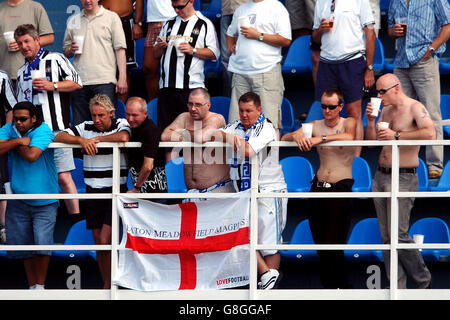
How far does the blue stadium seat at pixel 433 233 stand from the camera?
8375 mm

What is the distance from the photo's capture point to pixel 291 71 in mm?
9898

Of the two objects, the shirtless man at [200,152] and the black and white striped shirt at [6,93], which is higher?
the black and white striped shirt at [6,93]

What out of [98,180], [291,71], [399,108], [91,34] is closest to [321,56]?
[291,71]

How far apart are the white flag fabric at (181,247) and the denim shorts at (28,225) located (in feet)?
2.39

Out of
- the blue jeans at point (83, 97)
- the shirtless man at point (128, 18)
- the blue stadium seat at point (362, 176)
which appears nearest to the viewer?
the blue stadium seat at point (362, 176)

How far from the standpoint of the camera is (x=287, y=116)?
377 inches

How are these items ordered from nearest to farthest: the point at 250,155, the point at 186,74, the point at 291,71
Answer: the point at 250,155, the point at 186,74, the point at 291,71

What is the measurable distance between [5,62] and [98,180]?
102 inches

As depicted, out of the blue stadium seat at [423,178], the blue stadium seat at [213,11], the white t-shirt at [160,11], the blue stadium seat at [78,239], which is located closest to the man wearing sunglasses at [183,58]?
the white t-shirt at [160,11]

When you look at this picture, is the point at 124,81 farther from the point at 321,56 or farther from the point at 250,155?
the point at 250,155

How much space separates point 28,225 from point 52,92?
1437 mm

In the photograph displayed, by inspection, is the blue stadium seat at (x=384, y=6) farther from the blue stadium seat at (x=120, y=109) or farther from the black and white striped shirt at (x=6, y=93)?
the black and white striped shirt at (x=6, y=93)

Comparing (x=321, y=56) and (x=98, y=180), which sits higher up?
(x=321, y=56)

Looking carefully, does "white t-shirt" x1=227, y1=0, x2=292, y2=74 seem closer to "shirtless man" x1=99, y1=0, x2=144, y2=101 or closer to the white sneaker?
"shirtless man" x1=99, y1=0, x2=144, y2=101
